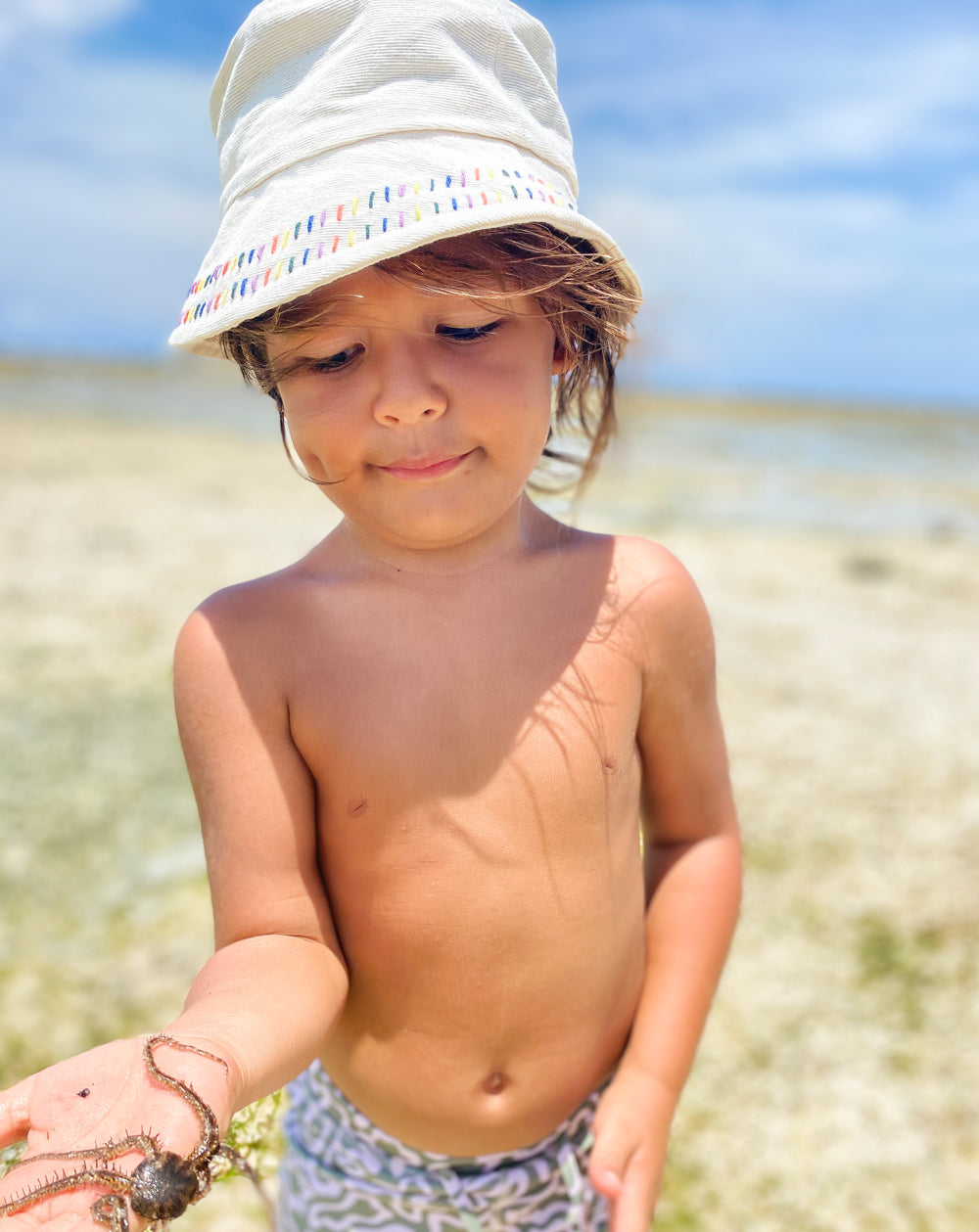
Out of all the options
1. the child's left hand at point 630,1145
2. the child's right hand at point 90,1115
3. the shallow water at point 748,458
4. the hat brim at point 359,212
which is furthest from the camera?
the shallow water at point 748,458

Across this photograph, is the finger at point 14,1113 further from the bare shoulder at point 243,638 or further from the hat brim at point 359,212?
the hat brim at point 359,212

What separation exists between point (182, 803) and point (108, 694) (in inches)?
48.5

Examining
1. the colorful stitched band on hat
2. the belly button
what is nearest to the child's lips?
the colorful stitched band on hat

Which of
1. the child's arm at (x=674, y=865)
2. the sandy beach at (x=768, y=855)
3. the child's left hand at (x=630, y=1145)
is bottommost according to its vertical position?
the sandy beach at (x=768, y=855)

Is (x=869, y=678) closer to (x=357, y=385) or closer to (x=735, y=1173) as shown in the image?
(x=735, y=1173)

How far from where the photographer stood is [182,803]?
13.8 feet

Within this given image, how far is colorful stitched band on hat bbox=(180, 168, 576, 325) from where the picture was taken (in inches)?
49.3

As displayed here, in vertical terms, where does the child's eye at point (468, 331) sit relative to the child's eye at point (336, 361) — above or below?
above

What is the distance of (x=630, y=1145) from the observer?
59.3 inches

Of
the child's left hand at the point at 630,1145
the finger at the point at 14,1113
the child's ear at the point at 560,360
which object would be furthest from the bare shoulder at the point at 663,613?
the finger at the point at 14,1113

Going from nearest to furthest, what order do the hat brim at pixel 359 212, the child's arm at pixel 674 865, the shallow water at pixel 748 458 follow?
the hat brim at pixel 359 212 < the child's arm at pixel 674 865 < the shallow water at pixel 748 458

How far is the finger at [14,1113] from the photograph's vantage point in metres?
1.10

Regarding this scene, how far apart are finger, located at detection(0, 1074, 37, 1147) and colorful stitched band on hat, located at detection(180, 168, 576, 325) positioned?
0.91 m

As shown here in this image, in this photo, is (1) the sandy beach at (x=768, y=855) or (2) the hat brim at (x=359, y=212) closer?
(2) the hat brim at (x=359, y=212)
